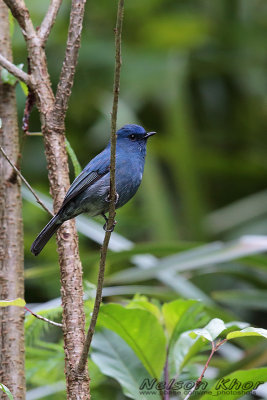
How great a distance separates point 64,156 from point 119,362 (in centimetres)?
89

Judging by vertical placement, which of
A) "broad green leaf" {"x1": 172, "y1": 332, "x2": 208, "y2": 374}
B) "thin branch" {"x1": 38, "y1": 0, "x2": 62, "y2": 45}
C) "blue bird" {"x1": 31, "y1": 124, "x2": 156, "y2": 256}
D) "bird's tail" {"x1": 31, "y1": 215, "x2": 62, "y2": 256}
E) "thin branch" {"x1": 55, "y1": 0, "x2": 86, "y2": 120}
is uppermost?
"thin branch" {"x1": 38, "y1": 0, "x2": 62, "y2": 45}

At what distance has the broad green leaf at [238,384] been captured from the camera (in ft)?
7.22

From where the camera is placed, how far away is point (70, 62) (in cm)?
236

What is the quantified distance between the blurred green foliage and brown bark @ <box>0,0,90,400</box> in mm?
2719

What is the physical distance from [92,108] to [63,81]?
415cm

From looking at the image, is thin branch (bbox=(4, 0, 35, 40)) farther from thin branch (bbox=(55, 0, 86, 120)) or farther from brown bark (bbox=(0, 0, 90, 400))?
thin branch (bbox=(55, 0, 86, 120))

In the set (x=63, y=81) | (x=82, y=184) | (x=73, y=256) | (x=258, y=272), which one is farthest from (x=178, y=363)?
(x=258, y=272)

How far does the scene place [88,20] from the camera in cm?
665

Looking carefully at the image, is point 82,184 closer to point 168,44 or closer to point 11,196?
point 11,196

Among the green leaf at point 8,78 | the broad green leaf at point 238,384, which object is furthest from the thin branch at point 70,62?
the broad green leaf at point 238,384

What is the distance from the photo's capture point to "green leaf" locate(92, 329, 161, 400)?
8.09 ft

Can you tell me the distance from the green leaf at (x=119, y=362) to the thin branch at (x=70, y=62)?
960mm

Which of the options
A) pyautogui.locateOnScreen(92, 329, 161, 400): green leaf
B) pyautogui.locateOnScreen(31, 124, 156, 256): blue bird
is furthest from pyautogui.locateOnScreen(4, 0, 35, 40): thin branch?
pyautogui.locateOnScreen(92, 329, 161, 400): green leaf

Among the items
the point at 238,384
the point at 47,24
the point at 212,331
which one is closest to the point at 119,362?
the point at 238,384
